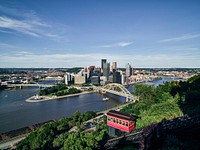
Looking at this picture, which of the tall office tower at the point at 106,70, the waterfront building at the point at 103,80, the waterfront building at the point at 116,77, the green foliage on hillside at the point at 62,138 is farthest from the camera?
the tall office tower at the point at 106,70

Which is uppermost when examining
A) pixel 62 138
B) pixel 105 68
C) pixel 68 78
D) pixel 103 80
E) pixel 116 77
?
pixel 105 68

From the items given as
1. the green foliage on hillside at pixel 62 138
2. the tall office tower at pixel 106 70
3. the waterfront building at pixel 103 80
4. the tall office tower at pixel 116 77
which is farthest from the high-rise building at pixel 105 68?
the green foliage on hillside at pixel 62 138

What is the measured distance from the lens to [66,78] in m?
64.2

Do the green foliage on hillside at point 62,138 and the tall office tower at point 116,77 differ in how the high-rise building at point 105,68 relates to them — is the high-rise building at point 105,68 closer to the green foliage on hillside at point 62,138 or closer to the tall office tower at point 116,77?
the tall office tower at point 116,77

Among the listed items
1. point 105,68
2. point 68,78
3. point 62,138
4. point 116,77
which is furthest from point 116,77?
point 62,138

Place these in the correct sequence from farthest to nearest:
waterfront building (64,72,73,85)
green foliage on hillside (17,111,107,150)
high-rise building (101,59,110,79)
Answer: high-rise building (101,59,110,79), waterfront building (64,72,73,85), green foliage on hillside (17,111,107,150)

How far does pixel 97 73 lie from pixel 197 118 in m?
68.9

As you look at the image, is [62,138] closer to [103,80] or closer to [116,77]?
[103,80]

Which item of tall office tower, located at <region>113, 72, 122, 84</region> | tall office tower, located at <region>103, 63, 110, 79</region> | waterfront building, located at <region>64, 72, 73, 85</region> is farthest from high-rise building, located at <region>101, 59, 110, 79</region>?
waterfront building, located at <region>64, 72, 73, 85</region>

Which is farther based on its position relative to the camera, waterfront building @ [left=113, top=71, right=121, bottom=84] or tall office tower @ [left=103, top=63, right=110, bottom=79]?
→ tall office tower @ [left=103, top=63, right=110, bottom=79]

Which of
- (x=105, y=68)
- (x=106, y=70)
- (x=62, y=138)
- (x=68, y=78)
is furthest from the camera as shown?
(x=105, y=68)

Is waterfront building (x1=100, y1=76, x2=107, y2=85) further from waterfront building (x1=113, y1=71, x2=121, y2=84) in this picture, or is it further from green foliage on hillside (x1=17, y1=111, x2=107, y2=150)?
green foliage on hillside (x1=17, y1=111, x2=107, y2=150)

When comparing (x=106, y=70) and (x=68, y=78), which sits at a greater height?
(x=106, y=70)

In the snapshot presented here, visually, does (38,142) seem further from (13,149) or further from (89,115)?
(89,115)
